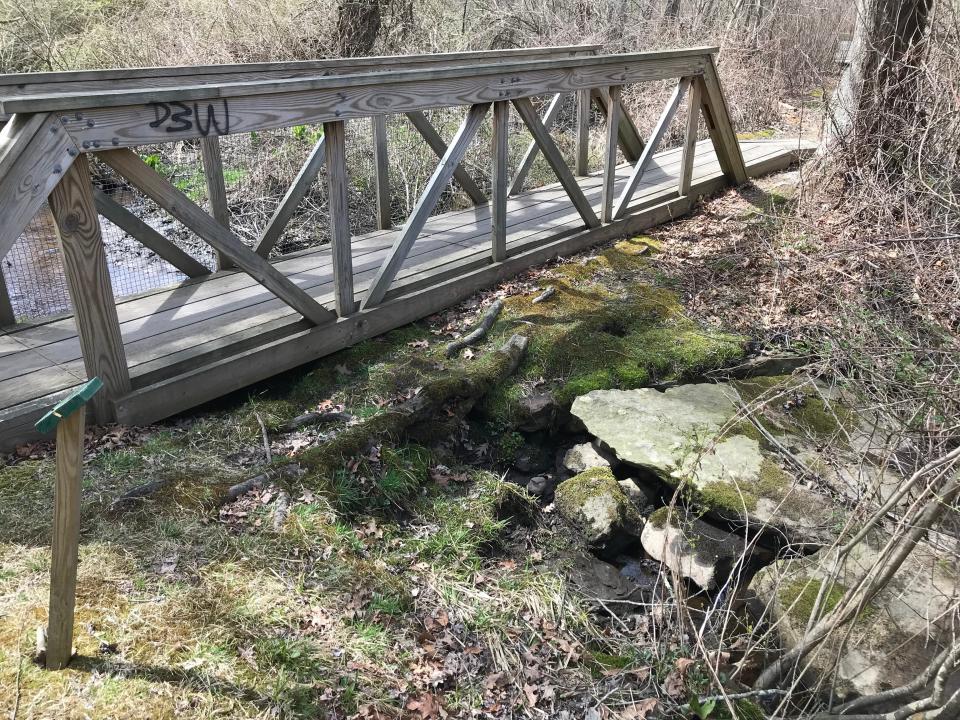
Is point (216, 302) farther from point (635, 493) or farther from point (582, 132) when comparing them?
point (582, 132)

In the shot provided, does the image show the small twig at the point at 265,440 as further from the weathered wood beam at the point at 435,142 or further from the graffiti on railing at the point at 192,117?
the weathered wood beam at the point at 435,142

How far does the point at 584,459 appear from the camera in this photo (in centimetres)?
473

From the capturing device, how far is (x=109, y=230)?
9445 millimetres

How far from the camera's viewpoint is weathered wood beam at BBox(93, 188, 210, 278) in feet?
15.7

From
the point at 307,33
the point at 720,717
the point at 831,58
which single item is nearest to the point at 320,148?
the point at 720,717

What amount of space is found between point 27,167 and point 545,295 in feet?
11.8

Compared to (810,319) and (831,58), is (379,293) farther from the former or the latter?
(831,58)

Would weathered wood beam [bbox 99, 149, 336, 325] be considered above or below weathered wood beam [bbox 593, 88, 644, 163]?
above

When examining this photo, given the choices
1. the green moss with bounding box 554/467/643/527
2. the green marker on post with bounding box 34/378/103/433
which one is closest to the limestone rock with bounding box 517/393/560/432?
the green moss with bounding box 554/467/643/527

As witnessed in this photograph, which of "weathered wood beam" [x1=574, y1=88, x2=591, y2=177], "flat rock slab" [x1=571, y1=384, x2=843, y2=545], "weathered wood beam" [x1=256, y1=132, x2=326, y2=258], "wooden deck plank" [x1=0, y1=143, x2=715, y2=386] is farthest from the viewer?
"weathered wood beam" [x1=574, y1=88, x2=591, y2=177]

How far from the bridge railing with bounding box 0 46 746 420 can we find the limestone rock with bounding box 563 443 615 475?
64.4 inches

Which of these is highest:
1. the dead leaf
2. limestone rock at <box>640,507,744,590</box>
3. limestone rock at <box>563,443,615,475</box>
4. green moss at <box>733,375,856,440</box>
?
green moss at <box>733,375,856,440</box>

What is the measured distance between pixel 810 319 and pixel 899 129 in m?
1.99

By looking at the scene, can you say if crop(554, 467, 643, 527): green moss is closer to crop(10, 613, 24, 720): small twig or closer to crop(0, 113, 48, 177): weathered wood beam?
crop(10, 613, 24, 720): small twig
